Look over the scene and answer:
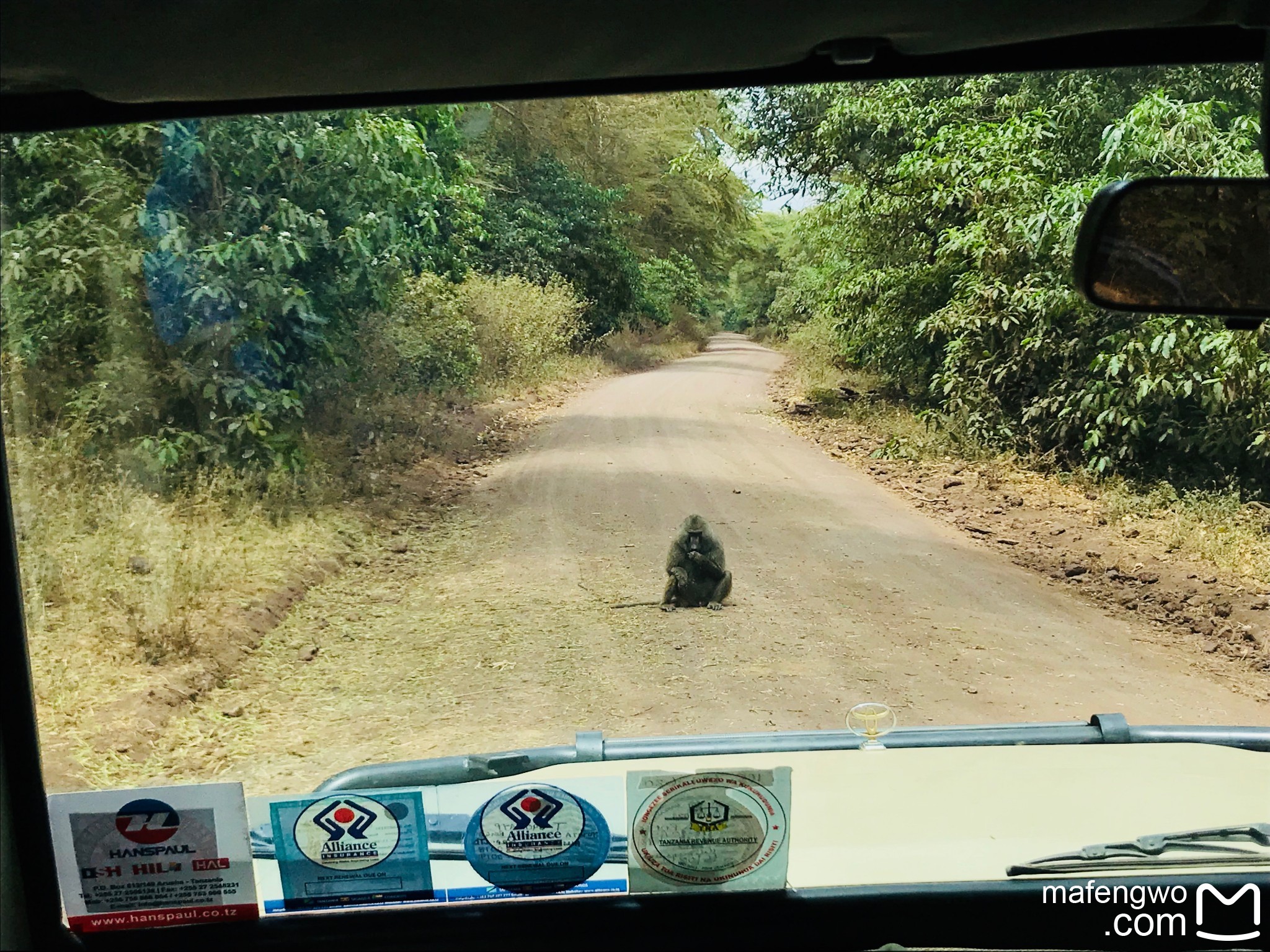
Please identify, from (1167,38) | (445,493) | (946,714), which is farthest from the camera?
(445,493)

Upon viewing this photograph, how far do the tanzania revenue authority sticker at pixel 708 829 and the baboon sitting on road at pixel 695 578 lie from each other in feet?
2.67

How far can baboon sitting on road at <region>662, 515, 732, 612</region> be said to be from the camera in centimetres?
250

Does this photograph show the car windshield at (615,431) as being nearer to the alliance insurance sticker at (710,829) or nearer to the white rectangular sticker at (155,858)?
the white rectangular sticker at (155,858)

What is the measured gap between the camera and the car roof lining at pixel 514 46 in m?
1.44

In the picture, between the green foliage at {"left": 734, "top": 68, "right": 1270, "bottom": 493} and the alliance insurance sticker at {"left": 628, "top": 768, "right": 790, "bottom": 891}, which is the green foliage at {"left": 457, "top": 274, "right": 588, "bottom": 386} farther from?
the alliance insurance sticker at {"left": 628, "top": 768, "right": 790, "bottom": 891}

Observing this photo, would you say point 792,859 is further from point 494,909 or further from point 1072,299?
point 1072,299

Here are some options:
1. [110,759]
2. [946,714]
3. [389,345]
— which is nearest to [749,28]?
[389,345]

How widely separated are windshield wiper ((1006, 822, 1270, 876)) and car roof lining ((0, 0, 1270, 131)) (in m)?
1.33

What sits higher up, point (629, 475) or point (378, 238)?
point (378, 238)

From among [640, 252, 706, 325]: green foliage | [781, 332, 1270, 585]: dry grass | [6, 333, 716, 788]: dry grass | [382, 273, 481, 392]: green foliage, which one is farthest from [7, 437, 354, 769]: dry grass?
[781, 332, 1270, 585]: dry grass

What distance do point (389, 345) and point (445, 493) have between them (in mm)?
407

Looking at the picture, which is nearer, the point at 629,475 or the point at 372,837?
the point at 372,837

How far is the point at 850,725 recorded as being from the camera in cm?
206

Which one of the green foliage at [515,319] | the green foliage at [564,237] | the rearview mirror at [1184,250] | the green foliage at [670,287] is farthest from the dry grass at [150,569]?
the rearview mirror at [1184,250]
